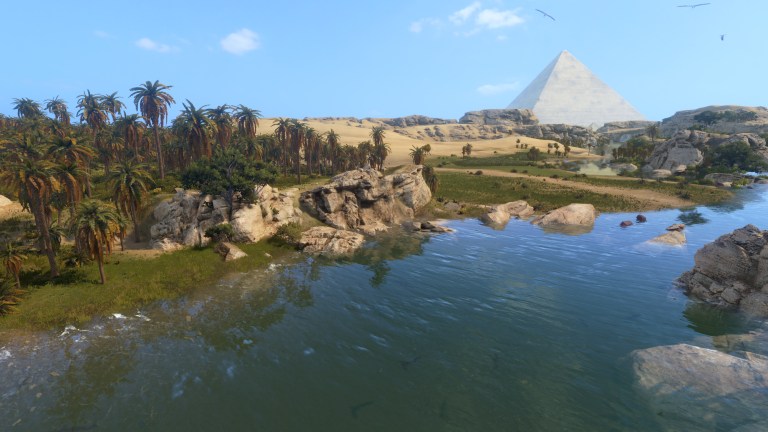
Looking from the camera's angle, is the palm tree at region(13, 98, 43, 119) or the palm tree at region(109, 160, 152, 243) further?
the palm tree at region(13, 98, 43, 119)

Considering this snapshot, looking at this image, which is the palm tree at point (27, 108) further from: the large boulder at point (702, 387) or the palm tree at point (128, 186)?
the large boulder at point (702, 387)

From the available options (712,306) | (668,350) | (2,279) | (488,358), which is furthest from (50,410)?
(712,306)

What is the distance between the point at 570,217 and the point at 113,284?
2672 inches

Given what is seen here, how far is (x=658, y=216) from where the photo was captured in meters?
69.6

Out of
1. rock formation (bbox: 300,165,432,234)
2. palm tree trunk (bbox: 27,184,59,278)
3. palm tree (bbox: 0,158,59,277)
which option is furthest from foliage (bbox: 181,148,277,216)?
palm tree trunk (bbox: 27,184,59,278)

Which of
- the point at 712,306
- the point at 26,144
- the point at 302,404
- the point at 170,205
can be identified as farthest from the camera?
the point at 170,205

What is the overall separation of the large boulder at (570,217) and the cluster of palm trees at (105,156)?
53674mm

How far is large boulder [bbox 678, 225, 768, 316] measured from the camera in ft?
96.9

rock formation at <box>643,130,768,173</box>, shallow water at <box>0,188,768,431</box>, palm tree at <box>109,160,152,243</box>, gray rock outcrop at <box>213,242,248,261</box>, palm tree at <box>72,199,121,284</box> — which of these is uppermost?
rock formation at <box>643,130,768,173</box>

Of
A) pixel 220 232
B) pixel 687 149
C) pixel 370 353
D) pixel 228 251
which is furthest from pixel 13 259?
pixel 687 149

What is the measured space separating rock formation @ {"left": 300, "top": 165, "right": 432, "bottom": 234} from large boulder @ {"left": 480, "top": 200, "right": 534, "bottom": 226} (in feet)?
48.0

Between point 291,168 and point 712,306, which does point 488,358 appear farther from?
point 291,168

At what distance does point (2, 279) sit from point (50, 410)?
22.0m

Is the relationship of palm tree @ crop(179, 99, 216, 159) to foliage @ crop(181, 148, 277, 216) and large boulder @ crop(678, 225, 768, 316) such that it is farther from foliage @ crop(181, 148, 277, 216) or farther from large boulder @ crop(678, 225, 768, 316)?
large boulder @ crop(678, 225, 768, 316)
